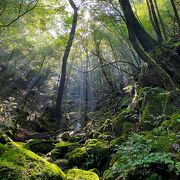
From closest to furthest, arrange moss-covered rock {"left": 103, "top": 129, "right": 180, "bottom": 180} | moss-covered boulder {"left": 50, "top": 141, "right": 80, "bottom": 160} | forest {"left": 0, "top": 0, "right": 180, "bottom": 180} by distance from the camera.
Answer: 1. moss-covered rock {"left": 103, "top": 129, "right": 180, "bottom": 180}
2. forest {"left": 0, "top": 0, "right": 180, "bottom": 180}
3. moss-covered boulder {"left": 50, "top": 141, "right": 80, "bottom": 160}

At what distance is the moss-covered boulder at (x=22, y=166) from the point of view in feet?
11.9

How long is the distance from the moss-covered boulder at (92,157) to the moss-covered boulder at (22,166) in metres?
2.35

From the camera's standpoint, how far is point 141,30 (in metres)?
10.1

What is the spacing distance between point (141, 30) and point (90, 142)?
17.4ft

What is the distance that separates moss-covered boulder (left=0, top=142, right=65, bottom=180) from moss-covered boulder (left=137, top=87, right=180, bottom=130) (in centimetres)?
330

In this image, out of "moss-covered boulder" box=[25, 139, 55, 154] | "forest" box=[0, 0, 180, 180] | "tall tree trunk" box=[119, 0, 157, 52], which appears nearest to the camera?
"forest" box=[0, 0, 180, 180]

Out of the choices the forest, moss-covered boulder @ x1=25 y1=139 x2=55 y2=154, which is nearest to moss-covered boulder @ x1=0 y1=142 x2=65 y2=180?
the forest

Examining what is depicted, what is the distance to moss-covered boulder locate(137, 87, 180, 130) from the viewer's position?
21.8 ft

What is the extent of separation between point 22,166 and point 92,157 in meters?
2.92

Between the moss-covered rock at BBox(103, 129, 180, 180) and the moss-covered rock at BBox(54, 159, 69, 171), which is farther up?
the moss-covered rock at BBox(103, 129, 180, 180)

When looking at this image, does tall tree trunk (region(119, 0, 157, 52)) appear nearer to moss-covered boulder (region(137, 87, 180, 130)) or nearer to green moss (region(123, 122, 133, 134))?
moss-covered boulder (region(137, 87, 180, 130))

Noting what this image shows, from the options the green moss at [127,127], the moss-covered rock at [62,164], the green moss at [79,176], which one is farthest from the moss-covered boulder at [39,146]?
the green moss at [79,176]

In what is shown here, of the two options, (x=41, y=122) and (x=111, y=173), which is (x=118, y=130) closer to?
(x=111, y=173)

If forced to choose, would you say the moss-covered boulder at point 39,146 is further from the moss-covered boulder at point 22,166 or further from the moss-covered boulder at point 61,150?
the moss-covered boulder at point 22,166
